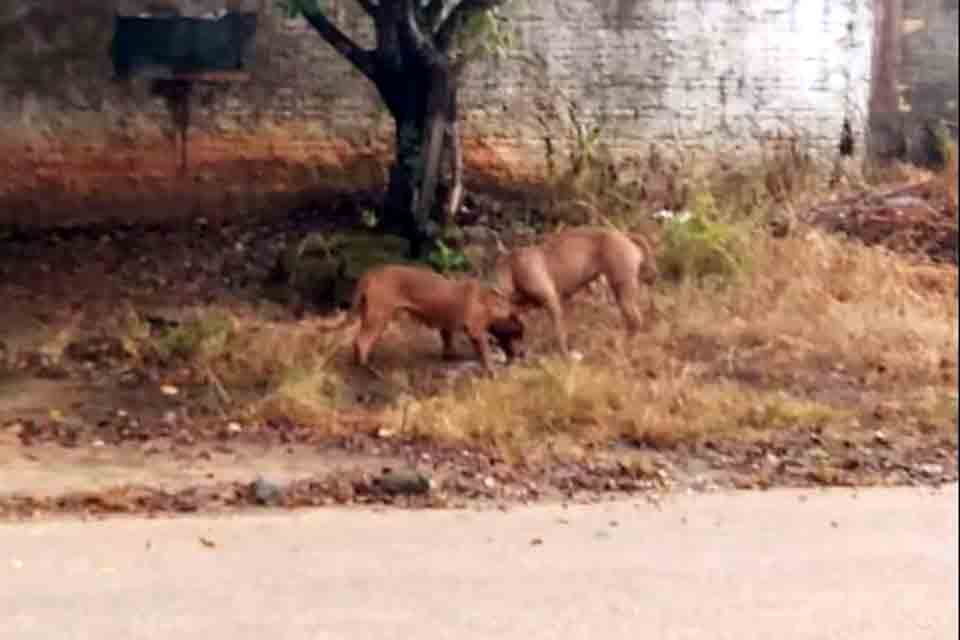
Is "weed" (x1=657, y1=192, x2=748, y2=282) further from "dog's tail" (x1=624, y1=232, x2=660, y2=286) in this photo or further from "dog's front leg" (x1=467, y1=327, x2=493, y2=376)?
"dog's front leg" (x1=467, y1=327, x2=493, y2=376)

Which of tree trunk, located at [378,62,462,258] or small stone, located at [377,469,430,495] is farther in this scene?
tree trunk, located at [378,62,462,258]

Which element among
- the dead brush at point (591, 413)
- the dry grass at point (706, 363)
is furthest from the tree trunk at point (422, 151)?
the dead brush at point (591, 413)

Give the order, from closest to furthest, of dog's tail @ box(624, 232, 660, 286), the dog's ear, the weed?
dog's tail @ box(624, 232, 660, 286), the weed, the dog's ear

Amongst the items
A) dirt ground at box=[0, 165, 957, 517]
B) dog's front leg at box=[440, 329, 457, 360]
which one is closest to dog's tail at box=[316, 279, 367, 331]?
dirt ground at box=[0, 165, 957, 517]

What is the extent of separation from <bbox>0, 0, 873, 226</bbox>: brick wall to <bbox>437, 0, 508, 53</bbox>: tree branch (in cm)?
137

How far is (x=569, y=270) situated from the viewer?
945 centimetres

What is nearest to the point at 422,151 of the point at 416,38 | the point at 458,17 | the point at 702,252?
the point at 416,38

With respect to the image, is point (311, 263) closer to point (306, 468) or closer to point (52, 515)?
point (306, 468)

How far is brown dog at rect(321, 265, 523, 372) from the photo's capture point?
902 centimetres

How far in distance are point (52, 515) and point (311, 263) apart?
3656mm

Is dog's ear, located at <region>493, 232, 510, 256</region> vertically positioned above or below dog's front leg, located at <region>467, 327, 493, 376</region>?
above

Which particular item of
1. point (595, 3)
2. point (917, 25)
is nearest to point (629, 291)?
point (595, 3)

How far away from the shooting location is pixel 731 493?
7328mm

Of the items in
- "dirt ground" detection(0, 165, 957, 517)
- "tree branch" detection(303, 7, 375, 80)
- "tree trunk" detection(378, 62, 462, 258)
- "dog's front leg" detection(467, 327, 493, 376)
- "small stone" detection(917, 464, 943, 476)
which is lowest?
"small stone" detection(917, 464, 943, 476)
